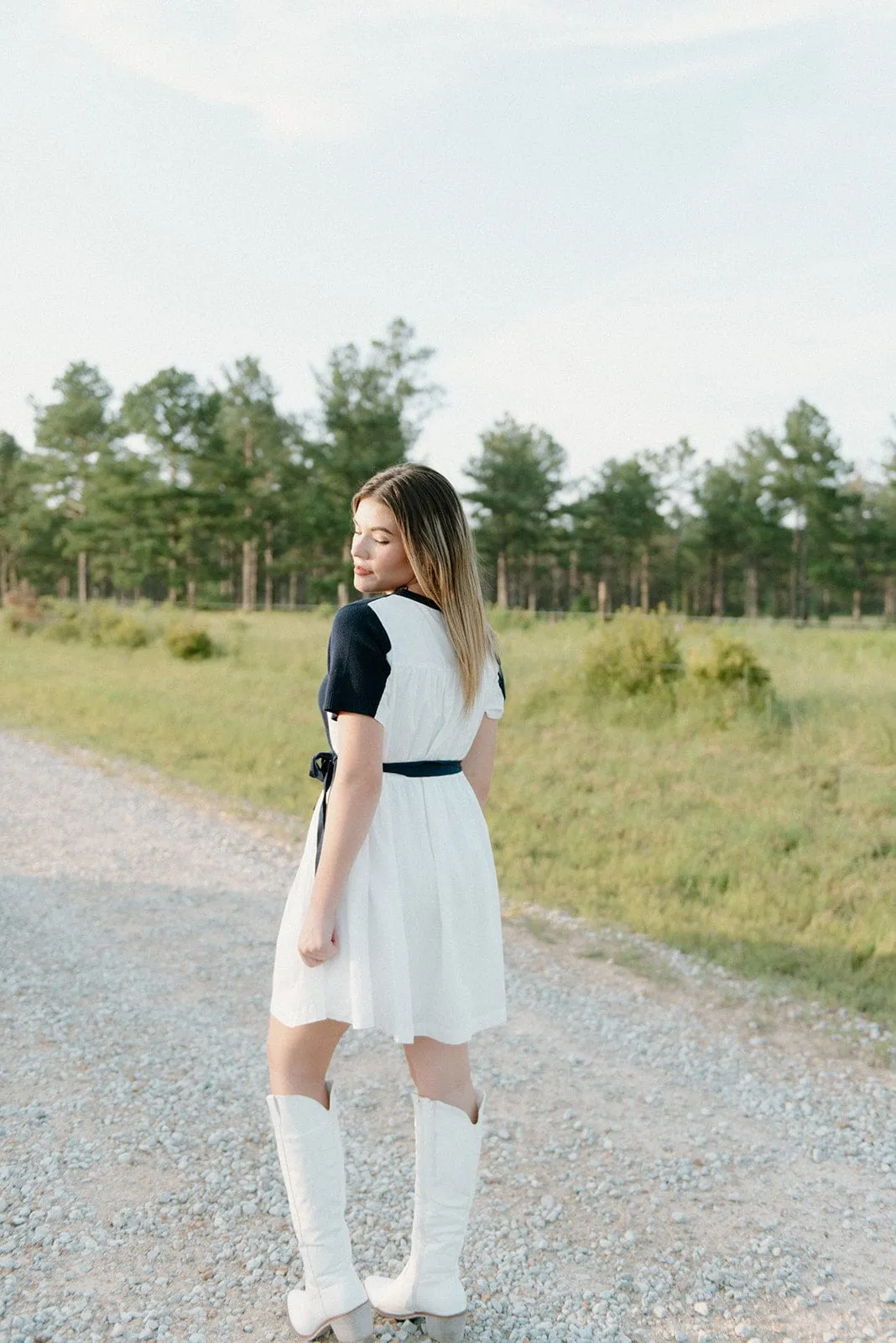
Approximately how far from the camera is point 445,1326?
2387 mm

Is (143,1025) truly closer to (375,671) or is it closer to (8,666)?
(375,671)

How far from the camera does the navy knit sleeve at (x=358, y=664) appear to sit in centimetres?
210

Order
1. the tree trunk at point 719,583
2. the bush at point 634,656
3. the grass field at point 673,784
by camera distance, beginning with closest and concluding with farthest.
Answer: the grass field at point 673,784, the bush at point 634,656, the tree trunk at point 719,583

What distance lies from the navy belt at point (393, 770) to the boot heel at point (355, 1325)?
1.05 meters

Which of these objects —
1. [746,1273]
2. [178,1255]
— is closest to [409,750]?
[178,1255]

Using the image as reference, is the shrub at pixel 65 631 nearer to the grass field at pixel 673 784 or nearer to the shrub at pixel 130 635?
the shrub at pixel 130 635

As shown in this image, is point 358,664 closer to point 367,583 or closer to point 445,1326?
point 367,583

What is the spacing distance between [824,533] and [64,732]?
44588 millimetres

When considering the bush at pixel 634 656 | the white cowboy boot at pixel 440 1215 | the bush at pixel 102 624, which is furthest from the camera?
the bush at pixel 102 624

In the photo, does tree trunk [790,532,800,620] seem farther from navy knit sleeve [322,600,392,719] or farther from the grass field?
navy knit sleeve [322,600,392,719]

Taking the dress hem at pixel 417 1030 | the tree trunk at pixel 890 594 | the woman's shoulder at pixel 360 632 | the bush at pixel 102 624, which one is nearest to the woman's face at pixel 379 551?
the woman's shoulder at pixel 360 632

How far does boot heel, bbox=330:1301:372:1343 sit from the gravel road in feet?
0.34

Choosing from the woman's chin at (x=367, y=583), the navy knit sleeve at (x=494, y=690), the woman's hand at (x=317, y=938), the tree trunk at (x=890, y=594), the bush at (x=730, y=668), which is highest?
the tree trunk at (x=890, y=594)

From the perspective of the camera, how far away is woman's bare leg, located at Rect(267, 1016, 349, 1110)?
2.22 metres
